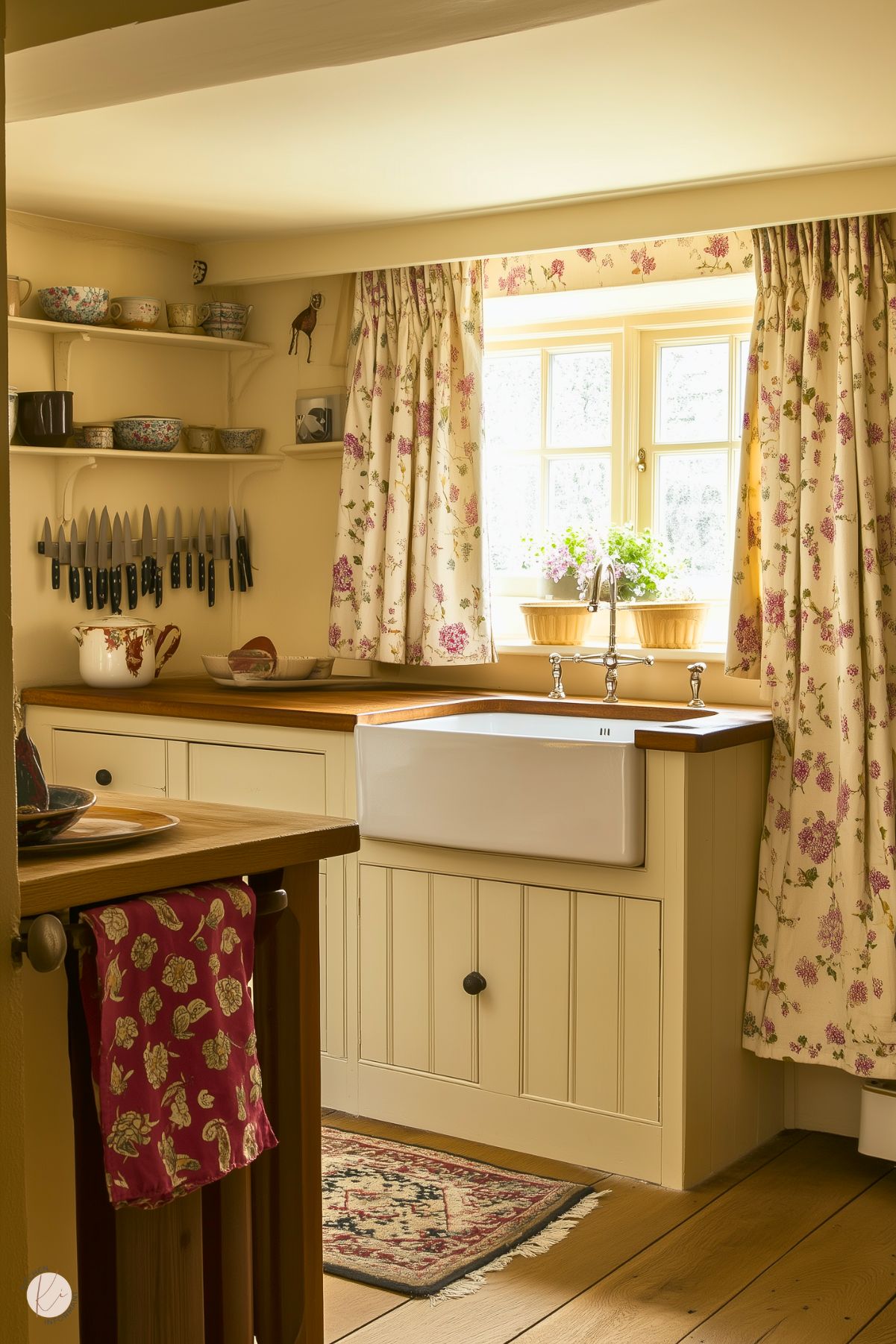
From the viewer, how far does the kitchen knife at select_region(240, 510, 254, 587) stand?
4.35m

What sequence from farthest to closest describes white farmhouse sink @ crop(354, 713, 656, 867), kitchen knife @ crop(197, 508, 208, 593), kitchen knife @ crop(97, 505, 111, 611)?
kitchen knife @ crop(197, 508, 208, 593) < kitchen knife @ crop(97, 505, 111, 611) < white farmhouse sink @ crop(354, 713, 656, 867)

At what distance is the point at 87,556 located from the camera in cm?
403

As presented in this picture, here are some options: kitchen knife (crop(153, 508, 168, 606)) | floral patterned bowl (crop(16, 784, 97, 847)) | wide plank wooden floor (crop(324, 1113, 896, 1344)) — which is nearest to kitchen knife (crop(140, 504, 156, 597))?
kitchen knife (crop(153, 508, 168, 606))

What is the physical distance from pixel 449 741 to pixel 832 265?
1.38 meters

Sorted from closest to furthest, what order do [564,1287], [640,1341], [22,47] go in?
[22,47] → [640,1341] → [564,1287]

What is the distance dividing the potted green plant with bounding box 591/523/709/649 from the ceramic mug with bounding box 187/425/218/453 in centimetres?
127

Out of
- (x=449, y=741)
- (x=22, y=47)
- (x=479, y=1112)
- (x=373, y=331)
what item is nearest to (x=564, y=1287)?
(x=479, y=1112)

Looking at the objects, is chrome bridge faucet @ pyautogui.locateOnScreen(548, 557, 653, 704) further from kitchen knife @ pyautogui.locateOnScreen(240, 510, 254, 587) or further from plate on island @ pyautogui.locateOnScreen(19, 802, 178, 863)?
plate on island @ pyautogui.locateOnScreen(19, 802, 178, 863)

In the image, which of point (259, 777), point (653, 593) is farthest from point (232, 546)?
point (653, 593)

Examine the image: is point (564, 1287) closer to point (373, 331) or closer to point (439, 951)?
point (439, 951)

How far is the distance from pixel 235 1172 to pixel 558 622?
2.28 metres

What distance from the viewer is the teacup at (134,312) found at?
3.96 metres

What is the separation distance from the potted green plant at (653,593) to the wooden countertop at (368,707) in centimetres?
18

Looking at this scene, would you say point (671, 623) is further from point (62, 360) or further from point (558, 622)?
point (62, 360)
